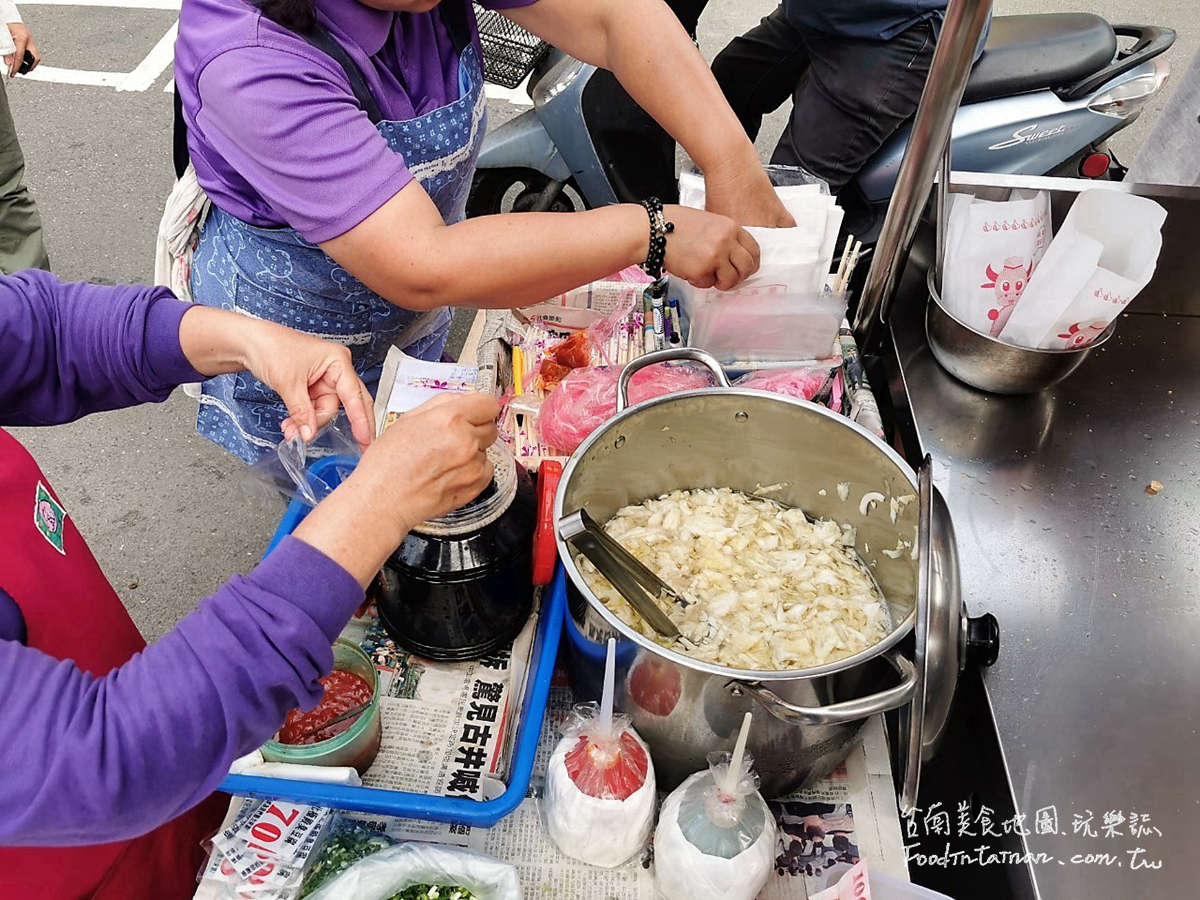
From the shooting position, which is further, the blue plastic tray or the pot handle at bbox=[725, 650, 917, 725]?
the blue plastic tray

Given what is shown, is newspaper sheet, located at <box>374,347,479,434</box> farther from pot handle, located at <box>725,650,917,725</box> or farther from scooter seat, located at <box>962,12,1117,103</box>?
scooter seat, located at <box>962,12,1117,103</box>

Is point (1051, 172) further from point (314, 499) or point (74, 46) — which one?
point (74, 46)

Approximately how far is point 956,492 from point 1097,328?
0.39 meters

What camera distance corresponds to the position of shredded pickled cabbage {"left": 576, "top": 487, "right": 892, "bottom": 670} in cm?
129

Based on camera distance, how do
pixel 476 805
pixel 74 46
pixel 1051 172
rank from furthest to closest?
1. pixel 74 46
2. pixel 1051 172
3. pixel 476 805

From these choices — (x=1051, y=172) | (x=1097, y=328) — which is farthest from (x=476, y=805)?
(x=1051, y=172)

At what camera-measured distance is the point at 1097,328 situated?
1527mm

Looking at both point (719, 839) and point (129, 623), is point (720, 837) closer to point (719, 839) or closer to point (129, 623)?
point (719, 839)

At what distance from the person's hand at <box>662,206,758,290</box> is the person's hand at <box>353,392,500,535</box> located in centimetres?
57

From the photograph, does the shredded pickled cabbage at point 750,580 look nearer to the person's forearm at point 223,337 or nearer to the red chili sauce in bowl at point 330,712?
the red chili sauce in bowl at point 330,712

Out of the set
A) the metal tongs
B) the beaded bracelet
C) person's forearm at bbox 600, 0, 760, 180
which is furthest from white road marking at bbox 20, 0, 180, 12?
the metal tongs

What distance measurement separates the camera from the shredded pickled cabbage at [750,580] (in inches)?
50.7

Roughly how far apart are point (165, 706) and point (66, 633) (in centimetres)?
47

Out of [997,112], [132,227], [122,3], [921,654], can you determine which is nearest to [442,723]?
[921,654]
